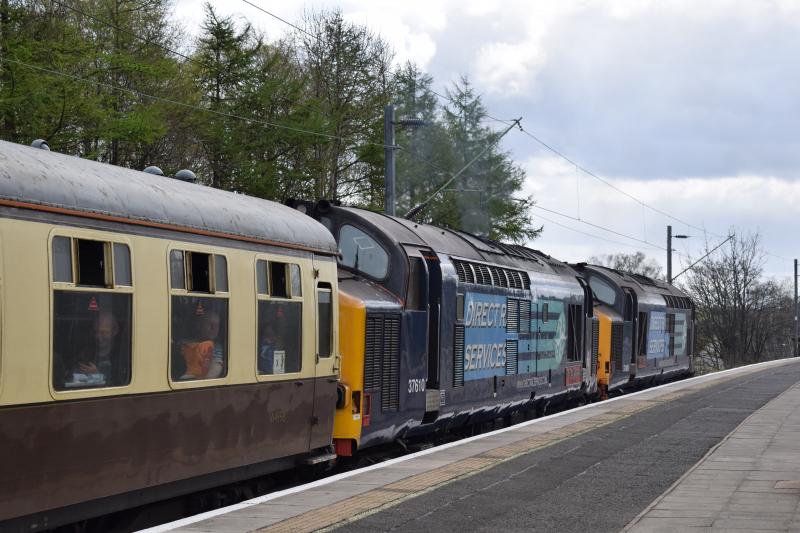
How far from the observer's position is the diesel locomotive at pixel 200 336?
24.2 ft

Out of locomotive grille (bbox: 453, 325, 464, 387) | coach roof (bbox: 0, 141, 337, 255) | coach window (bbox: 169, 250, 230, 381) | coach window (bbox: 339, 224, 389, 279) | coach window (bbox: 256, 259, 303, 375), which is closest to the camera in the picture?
coach roof (bbox: 0, 141, 337, 255)

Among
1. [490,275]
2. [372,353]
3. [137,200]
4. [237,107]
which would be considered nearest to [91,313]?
[137,200]

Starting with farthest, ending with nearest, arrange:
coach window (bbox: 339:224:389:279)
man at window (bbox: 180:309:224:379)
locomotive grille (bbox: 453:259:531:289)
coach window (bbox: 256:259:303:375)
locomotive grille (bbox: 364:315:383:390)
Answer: locomotive grille (bbox: 453:259:531:289) → coach window (bbox: 339:224:389:279) → locomotive grille (bbox: 364:315:383:390) → coach window (bbox: 256:259:303:375) → man at window (bbox: 180:309:224:379)

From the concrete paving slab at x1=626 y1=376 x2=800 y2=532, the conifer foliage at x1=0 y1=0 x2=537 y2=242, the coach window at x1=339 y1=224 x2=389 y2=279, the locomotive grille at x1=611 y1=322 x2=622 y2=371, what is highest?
the conifer foliage at x1=0 y1=0 x2=537 y2=242

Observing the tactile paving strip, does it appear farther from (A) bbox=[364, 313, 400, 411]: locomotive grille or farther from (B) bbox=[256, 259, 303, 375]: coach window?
(B) bbox=[256, 259, 303, 375]: coach window

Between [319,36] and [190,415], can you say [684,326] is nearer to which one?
[319,36]

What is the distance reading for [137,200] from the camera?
8711 millimetres

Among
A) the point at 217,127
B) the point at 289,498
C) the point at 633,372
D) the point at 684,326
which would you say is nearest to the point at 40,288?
the point at 289,498

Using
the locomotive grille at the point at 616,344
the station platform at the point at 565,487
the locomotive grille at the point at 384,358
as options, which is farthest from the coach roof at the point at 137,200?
the locomotive grille at the point at 616,344

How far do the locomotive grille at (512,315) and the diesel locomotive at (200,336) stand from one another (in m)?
0.78

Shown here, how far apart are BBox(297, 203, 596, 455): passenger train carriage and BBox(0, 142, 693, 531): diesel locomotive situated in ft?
0.10

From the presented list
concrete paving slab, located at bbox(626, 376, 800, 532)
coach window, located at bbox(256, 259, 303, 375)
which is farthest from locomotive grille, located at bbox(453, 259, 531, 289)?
coach window, located at bbox(256, 259, 303, 375)

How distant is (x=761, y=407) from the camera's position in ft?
77.2

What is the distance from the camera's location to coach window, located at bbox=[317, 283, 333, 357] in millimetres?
11836
